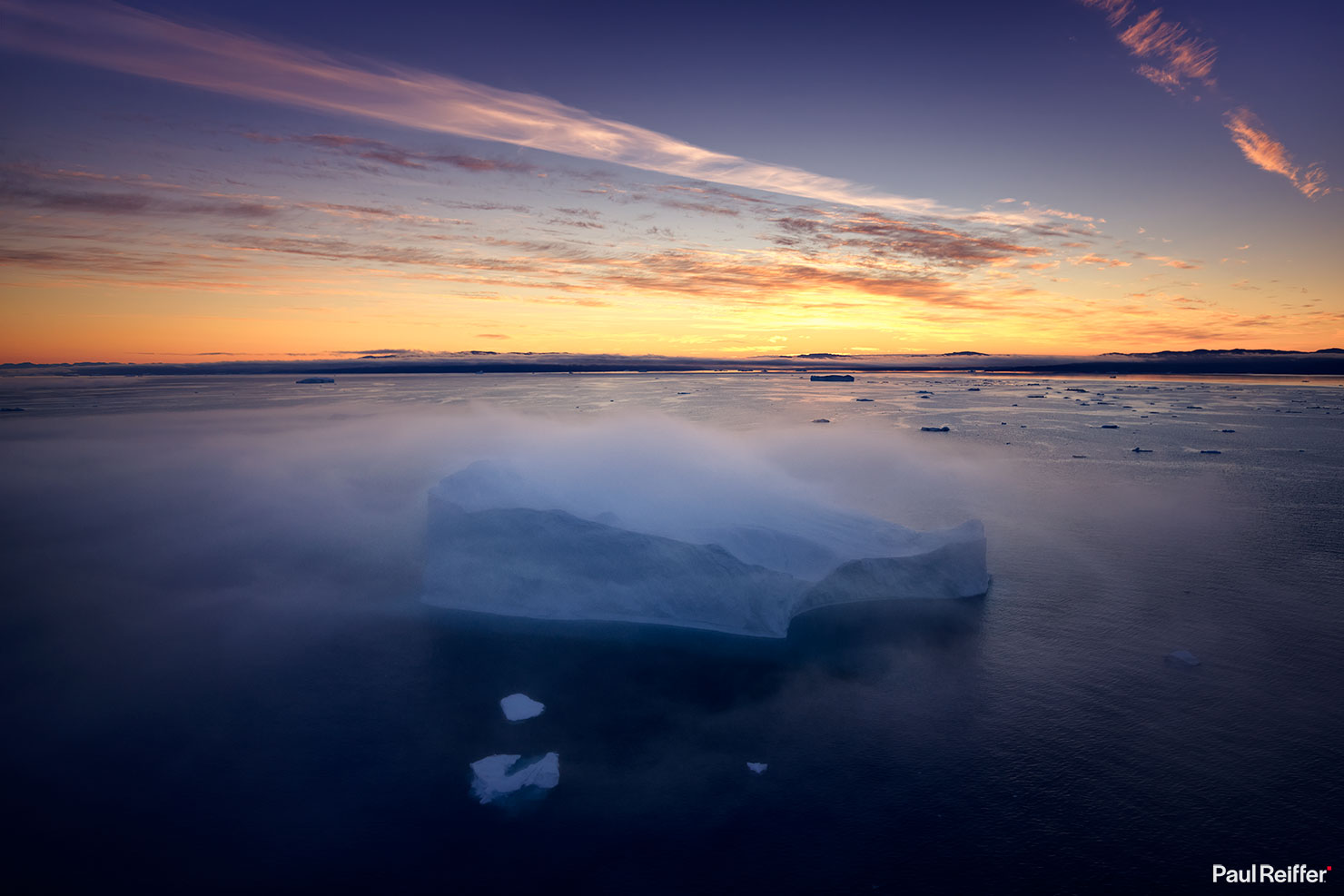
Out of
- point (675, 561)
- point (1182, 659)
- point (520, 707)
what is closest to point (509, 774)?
point (520, 707)

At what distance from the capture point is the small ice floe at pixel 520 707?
A: 5.86 meters

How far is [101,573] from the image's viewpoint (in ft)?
32.1

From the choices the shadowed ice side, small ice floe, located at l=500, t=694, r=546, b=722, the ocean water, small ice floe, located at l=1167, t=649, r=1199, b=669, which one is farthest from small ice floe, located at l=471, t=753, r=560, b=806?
small ice floe, located at l=1167, t=649, r=1199, b=669

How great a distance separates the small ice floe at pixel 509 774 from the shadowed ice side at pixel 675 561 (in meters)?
3.06

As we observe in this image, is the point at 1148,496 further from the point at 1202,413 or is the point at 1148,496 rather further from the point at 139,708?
the point at 1202,413

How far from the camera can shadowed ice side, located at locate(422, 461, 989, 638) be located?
8.02m

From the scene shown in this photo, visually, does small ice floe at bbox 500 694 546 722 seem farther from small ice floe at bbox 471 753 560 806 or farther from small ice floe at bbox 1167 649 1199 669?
small ice floe at bbox 1167 649 1199 669

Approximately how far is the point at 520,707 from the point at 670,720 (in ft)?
4.80

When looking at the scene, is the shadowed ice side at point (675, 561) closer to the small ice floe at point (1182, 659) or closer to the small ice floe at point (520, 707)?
the small ice floe at point (520, 707)

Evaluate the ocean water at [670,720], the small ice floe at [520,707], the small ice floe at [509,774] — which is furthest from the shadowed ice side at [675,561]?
the small ice floe at [509,774]

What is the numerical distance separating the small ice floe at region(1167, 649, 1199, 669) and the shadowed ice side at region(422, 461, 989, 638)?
2328mm

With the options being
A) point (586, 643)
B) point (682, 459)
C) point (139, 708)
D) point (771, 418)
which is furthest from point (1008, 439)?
point (139, 708)

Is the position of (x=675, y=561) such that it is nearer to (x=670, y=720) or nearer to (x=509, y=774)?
(x=670, y=720)

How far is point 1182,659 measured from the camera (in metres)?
6.73
